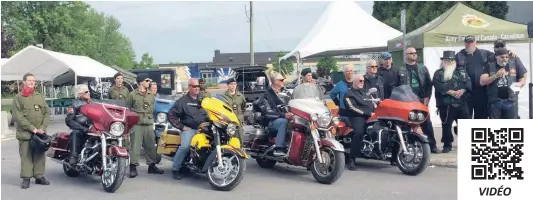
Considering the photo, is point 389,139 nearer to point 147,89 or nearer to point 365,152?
point 365,152

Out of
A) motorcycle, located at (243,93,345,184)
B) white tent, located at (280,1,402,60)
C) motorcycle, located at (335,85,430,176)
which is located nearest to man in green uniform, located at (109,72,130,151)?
motorcycle, located at (243,93,345,184)

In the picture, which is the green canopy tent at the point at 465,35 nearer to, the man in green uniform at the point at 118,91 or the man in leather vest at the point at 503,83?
the man in leather vest at the point at 503,83

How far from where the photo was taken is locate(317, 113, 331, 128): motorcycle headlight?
8852 mm

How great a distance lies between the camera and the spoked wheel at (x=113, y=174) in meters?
8.30

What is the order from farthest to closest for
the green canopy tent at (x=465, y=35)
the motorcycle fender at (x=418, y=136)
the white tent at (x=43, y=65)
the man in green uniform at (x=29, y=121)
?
1. the white tent at (x=43, y=65)
2. the green canopy tent at (x=465, y=35)
3. the motorcycle fender at (x=418, y=136)
4. the man in green uniform at (x=29, y=121)

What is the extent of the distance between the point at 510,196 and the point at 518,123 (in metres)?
0.77

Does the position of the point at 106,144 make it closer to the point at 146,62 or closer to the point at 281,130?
the point at 281,130

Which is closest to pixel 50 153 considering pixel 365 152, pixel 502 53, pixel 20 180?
pixel 20 180

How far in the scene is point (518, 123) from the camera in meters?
6.64

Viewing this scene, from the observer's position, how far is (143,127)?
10.1 m

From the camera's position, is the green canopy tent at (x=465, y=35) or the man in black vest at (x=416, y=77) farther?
the green canopy tent at (x=465, y=35)

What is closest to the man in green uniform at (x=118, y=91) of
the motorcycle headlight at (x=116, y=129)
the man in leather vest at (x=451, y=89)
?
the motorcycle headlight at (x=116, y=129)

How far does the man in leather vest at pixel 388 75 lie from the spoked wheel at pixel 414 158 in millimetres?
1610

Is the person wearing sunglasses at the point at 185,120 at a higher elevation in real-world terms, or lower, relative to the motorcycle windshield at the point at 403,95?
lower
